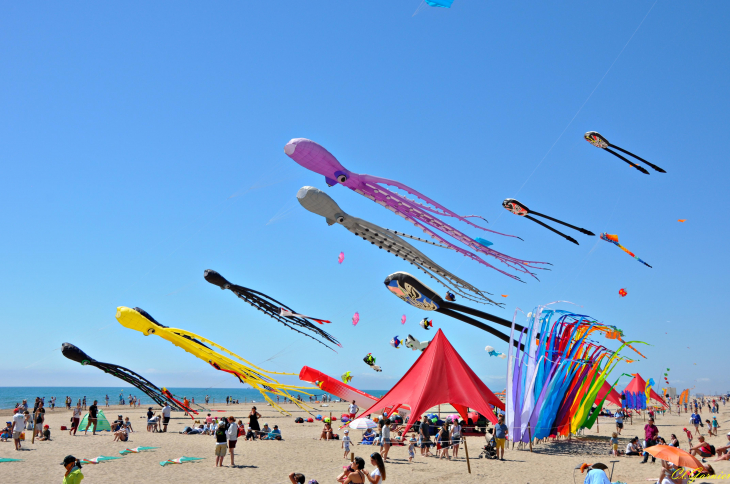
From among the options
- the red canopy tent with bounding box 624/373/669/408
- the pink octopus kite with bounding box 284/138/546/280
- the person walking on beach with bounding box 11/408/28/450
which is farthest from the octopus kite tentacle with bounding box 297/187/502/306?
the red canopy tent with bounding box 624/373/669/408

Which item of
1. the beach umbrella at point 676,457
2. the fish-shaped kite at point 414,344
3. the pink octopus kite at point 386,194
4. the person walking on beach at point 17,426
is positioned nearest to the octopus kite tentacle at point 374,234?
the pink octopus kite at point 386,194

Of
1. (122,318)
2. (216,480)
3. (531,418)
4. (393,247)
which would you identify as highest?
(393,247)

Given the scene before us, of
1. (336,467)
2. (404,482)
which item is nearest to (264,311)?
(336,467)

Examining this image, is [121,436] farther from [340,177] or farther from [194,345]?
[340,177]

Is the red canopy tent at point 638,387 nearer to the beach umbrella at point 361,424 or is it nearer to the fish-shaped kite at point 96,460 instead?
the beach umbrella at point 361,424

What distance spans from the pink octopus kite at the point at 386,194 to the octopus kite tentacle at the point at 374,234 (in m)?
0.77

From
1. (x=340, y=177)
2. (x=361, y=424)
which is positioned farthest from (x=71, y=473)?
(x=340, y=177)

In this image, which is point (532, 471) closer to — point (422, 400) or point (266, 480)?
point (422, 400)

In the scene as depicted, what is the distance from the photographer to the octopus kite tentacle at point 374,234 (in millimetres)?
13523

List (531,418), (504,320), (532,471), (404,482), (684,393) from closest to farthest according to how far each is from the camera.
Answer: (404,482) → (532,471) → (531,418) → (504,320) → (684,393)

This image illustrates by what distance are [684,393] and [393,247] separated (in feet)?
145

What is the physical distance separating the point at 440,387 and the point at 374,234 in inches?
192

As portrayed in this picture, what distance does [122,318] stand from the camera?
61.8 ft

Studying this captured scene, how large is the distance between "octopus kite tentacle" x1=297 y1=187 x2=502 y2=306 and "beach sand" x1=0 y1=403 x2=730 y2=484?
4335mm
